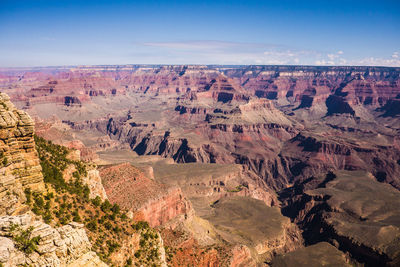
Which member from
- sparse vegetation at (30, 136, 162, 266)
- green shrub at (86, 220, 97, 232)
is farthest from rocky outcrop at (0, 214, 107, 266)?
green shrub at (86, 220, 97, 232)

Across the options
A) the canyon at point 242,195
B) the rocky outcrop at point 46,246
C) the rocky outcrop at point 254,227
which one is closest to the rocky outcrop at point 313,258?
the canyon at point 242,195

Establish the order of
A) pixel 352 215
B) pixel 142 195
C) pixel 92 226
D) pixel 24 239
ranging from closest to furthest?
pixel 24 239 → pixel 92 226 → pixel 142 195 → pixel 352 215

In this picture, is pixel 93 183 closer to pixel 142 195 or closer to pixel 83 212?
pixel 83 212

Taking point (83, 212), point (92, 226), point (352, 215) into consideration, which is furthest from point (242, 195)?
point (92, 226)

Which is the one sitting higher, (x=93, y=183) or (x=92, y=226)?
(x=93, y=183)

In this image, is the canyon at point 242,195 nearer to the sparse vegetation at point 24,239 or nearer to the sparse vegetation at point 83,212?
the sparse vegetation at point 83,212

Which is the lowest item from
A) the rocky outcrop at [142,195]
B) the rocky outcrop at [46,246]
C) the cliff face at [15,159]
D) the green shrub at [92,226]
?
the rocky outcrop at [142,195]
